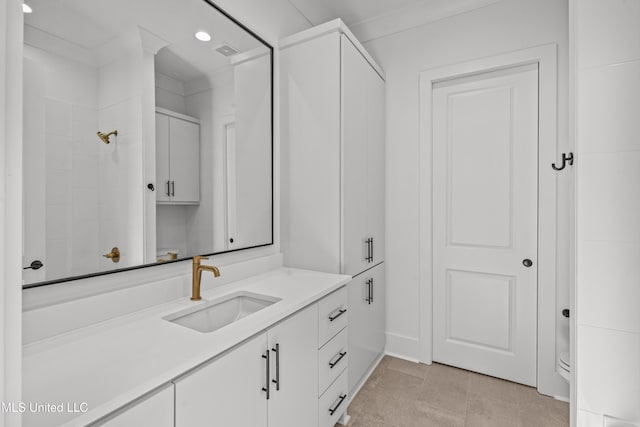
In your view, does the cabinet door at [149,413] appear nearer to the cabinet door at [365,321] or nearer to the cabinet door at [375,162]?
the cabinet door at [365,321]

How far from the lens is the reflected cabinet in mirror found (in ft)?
3.34

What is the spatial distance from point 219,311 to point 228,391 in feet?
1.62

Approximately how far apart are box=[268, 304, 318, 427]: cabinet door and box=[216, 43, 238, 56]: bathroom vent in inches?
55.3

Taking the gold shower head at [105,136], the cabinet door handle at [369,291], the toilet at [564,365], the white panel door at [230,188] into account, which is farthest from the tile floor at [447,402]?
the gold shower head at [105,136]

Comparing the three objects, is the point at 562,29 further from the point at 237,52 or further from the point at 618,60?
the point at 237,52

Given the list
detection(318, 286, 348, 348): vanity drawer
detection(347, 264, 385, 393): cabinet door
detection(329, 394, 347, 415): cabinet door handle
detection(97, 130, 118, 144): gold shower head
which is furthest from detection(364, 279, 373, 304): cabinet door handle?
detection(97, 130, 118, 144): gold shower head

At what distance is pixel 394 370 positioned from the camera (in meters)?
2.36

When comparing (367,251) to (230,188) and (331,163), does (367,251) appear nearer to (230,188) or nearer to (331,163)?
(331,163)

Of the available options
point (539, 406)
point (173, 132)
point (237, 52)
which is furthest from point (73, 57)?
point (539, 406)

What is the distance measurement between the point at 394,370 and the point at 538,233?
1420 mm

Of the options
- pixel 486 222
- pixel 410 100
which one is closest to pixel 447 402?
pixel 486 222

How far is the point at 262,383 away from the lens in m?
1.12

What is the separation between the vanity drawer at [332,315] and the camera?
4.89 feet

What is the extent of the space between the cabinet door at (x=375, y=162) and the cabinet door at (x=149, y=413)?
5.43ft
